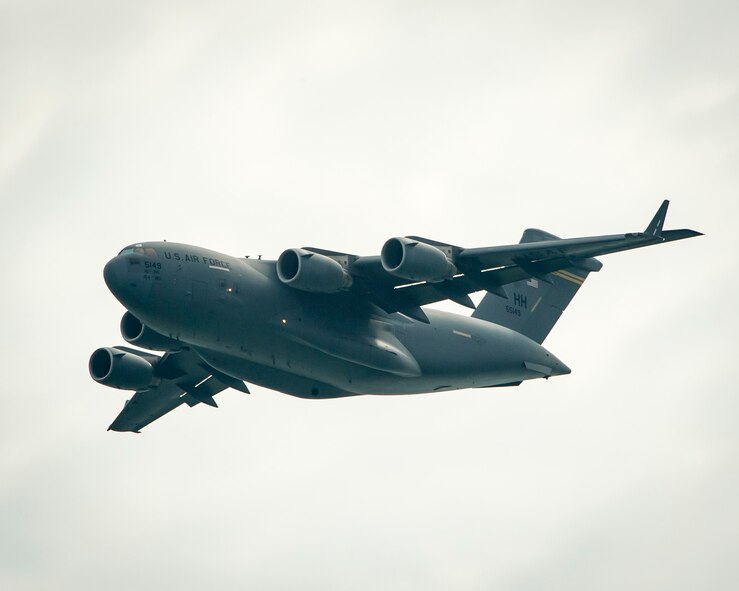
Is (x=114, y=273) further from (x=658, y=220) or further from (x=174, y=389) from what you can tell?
(x=658, y=220)

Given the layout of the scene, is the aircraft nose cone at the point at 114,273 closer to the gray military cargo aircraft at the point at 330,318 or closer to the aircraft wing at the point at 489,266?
the gray military cargo aircraft at the point at 330,318

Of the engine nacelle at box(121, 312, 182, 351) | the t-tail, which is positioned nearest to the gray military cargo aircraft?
the engine nacelle at box(121, 312, 182, 351)

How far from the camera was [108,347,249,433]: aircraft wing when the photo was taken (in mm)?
27250

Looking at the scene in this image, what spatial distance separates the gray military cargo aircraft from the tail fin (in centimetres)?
37

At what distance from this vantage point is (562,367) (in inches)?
1070

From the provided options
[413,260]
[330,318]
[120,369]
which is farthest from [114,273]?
[413,260]

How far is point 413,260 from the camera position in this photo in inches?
901

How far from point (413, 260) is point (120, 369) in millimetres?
7234

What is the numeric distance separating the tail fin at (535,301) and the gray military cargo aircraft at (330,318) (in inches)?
14.4

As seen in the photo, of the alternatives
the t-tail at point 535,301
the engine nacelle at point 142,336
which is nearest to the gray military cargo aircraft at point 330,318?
the engine nacelle at point 142,336

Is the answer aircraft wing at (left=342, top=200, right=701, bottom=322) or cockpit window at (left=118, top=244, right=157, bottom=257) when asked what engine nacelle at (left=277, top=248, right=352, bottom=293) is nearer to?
aircraft wing at (left=342, top=200, right=701, bottom=322)

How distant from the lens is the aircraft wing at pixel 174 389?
27.2m

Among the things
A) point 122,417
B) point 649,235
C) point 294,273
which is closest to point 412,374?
point 294,273

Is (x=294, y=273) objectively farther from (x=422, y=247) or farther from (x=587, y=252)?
(x=587, y=252)
